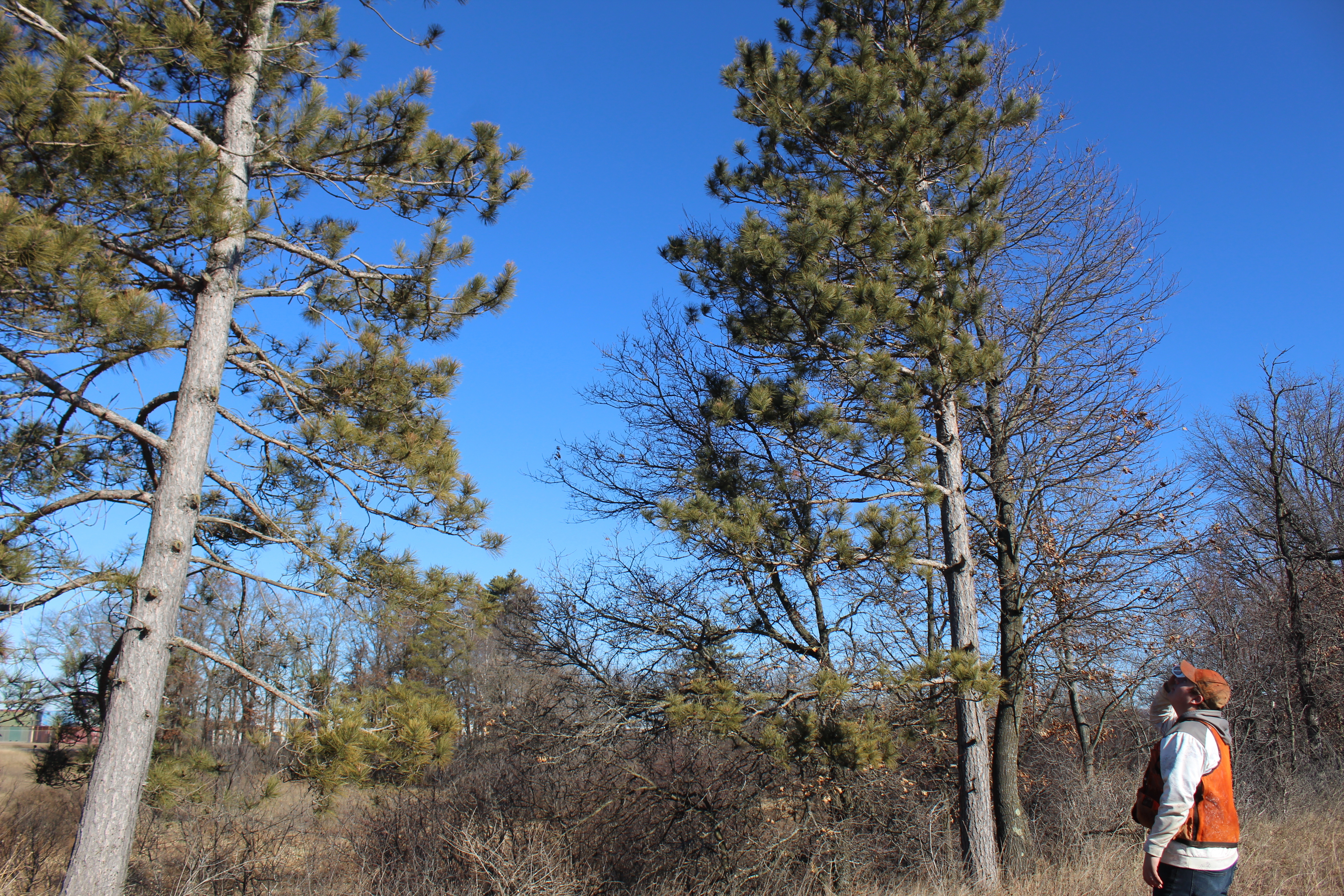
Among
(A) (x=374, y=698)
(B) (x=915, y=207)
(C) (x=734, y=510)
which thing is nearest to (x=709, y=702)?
(C) (x=734, y=510)

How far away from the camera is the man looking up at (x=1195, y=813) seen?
322 centimetres

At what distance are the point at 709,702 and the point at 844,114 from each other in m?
5.91

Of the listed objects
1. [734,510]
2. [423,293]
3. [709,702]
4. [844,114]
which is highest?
[844,114]

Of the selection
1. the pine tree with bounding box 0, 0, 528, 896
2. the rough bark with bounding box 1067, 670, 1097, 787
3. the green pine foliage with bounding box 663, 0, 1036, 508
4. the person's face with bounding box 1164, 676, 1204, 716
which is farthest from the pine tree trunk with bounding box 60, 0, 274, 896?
the rough bark with bounding box 1067, 670, 1097, 787

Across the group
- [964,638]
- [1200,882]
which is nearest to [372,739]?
[1200,882]

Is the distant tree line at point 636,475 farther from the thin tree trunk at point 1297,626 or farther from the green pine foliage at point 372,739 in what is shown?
the thin tree trunk at point 1297,626

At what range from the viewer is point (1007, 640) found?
909cm

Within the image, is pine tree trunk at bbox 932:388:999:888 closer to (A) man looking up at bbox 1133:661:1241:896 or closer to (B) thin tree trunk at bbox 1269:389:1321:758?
(A) man looking up at bbox 1133:661:1241:896

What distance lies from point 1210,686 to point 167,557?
6232 mm

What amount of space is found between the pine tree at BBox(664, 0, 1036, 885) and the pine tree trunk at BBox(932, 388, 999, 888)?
0.02 m

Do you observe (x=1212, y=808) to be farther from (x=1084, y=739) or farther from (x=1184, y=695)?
(x=1084, y=739)

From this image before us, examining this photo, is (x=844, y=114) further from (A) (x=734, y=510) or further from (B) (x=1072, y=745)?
(B) (x=1072, y=745)

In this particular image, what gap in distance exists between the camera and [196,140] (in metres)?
5.81

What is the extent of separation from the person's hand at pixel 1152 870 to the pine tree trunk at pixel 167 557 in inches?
221
